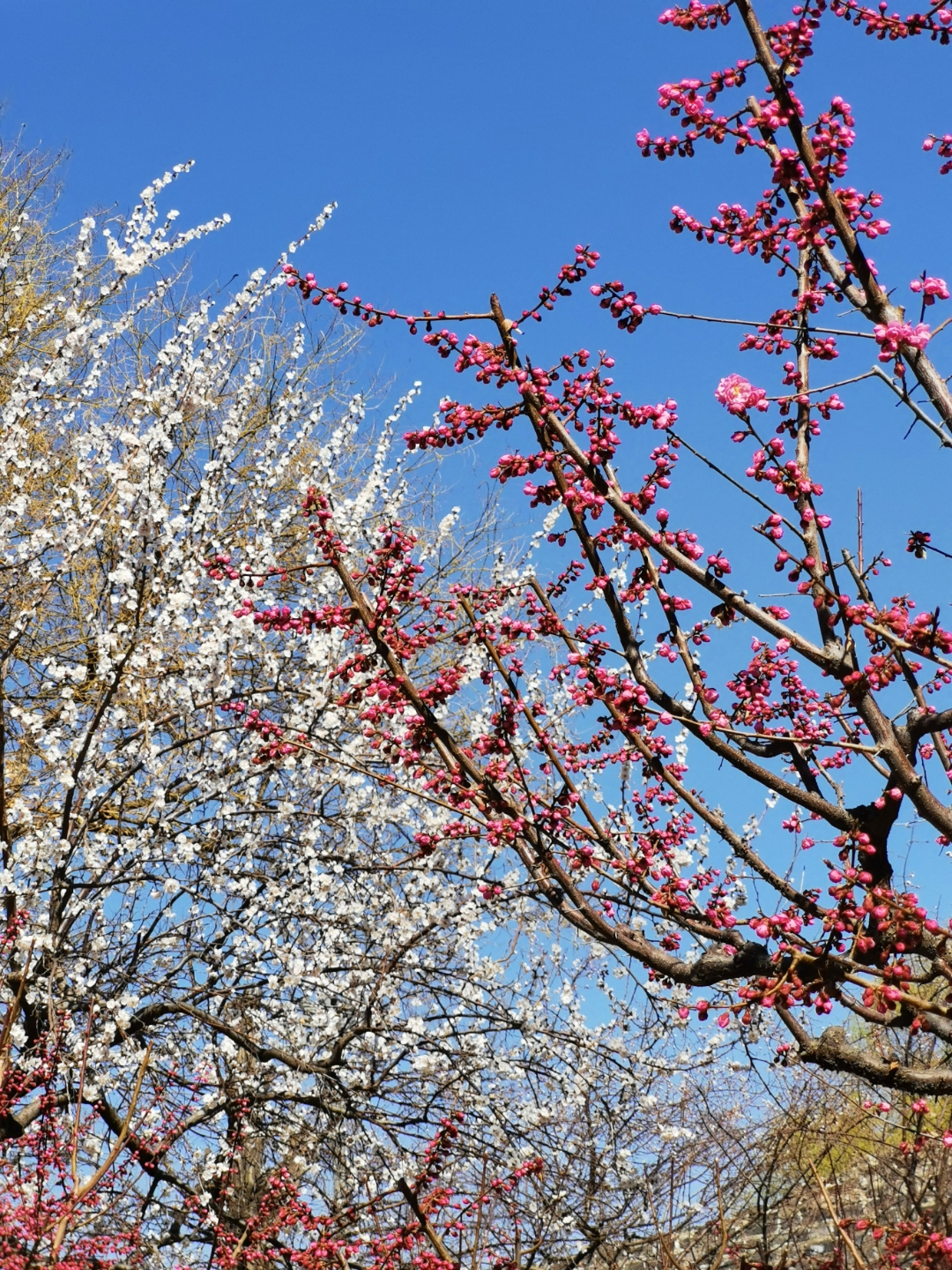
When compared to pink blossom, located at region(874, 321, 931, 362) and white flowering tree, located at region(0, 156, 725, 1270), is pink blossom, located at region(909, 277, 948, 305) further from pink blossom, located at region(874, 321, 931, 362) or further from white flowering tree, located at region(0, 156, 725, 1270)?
white flowering tree, located at region(0, 156, 725, 1270)

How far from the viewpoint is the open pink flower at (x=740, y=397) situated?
343 centimetres

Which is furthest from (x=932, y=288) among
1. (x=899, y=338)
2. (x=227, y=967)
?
(x=227, y=967)

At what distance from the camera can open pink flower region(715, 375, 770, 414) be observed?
11.2 feet

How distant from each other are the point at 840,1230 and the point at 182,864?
4.59m

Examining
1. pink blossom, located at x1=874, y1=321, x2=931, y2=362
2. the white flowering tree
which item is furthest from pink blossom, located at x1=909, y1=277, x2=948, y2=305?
the white flowering tree

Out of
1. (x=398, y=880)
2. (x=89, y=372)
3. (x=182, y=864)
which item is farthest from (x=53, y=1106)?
(x=89, y=372)

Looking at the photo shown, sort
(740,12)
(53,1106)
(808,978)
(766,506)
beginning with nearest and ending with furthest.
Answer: (808,978) → (766,506) → (740,12) → (53,1106)

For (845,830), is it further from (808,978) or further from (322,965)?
(322,965)

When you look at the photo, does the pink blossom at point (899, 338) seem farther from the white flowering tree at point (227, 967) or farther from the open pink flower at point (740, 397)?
the white flowering tree at point (227, 967)

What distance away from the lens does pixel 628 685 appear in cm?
329

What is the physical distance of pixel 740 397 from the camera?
343 cm

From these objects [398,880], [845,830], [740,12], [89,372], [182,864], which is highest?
[89,372]

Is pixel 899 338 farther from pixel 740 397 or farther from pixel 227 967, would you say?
pixel 227 967

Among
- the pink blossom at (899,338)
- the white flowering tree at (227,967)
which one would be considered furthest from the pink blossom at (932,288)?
the white flowering tree at (227,967)
